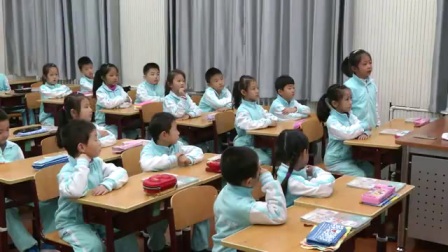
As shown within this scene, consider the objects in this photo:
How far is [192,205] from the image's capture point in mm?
2648

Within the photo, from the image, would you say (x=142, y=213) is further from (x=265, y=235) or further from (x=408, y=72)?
(x=408, y=72)

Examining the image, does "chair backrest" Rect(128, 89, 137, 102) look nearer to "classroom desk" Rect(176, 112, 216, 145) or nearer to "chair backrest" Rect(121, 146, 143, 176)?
"classroom desk" Rect(176, 112, 216, 145)

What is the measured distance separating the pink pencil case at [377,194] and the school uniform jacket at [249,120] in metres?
1.92

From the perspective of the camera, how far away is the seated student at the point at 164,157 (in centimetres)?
324

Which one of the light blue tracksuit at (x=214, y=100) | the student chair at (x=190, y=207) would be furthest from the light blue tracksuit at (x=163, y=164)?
the light blue tracksuit at (x=214, y=100)

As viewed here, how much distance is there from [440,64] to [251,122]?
1.78 meters

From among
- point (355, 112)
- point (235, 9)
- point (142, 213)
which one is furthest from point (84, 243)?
point (235, 9)

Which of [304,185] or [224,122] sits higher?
[304,185]

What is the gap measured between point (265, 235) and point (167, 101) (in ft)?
11.0

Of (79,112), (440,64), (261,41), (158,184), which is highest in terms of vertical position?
(261,41)

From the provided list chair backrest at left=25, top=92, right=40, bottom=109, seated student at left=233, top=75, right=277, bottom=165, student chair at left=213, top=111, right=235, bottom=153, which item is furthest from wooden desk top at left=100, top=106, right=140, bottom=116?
chair backrest at left=25, top=92, right=40, bottom=109

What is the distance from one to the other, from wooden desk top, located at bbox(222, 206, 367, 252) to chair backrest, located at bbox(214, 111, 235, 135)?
2.63 metres

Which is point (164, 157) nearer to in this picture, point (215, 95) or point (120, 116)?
point (120, 116)

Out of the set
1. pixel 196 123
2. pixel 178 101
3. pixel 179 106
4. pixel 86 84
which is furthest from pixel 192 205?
pixel 86 84
